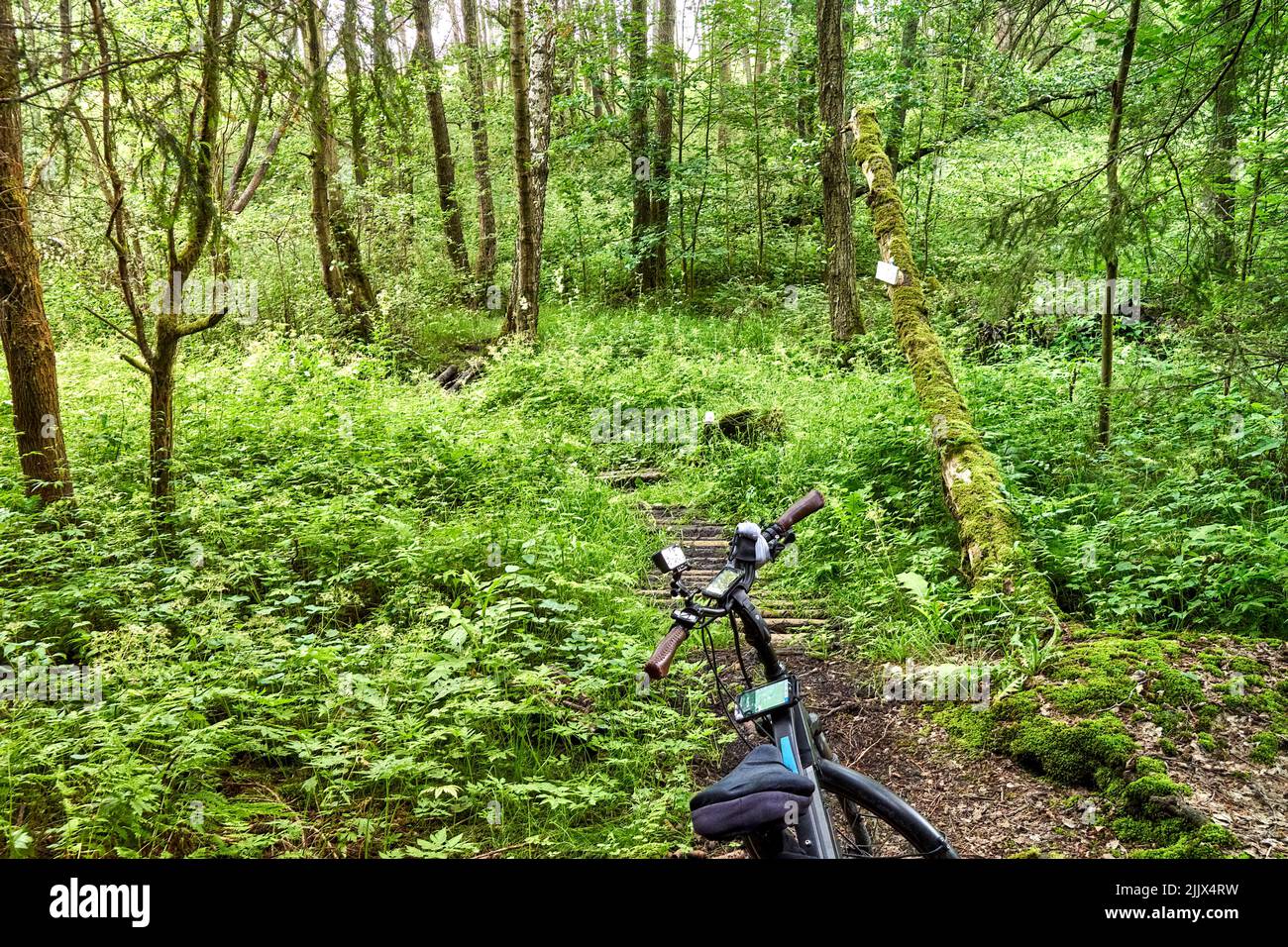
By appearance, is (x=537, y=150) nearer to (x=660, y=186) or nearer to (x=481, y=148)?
(x=660, y=186)

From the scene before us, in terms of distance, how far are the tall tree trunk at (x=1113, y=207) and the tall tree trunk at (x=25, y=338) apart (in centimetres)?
803

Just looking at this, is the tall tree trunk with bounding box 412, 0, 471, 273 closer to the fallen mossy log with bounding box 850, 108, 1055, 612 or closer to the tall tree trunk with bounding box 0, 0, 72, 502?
the fallen mossy log with bounding box 850, 108, 1055, 612

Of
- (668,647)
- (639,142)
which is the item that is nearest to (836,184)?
(639,142)

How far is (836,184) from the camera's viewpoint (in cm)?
1277

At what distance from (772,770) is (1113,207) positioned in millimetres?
6030

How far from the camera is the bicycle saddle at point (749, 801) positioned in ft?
6.35

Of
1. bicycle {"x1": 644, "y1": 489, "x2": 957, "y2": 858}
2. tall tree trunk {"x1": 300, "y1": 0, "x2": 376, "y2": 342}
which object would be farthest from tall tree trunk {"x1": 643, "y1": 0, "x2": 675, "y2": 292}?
bicycle {"x1": 644, "y1": 489, "x2": 957, "y2": 858}

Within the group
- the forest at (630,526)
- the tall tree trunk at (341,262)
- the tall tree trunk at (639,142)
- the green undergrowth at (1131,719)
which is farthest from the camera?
the tall tree trunk at (639,142)

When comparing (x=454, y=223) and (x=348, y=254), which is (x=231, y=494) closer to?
(x=348, y=254)

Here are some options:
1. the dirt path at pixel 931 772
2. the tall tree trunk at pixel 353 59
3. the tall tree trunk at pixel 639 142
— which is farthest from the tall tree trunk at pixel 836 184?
the tall tree trunk at pixel 353 59

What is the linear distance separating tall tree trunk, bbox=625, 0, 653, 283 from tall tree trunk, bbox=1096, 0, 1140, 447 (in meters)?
10.8

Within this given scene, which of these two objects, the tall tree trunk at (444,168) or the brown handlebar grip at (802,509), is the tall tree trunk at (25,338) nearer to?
the brown handlebar grip at (802,509)

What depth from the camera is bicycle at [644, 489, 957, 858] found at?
1.98 metres
